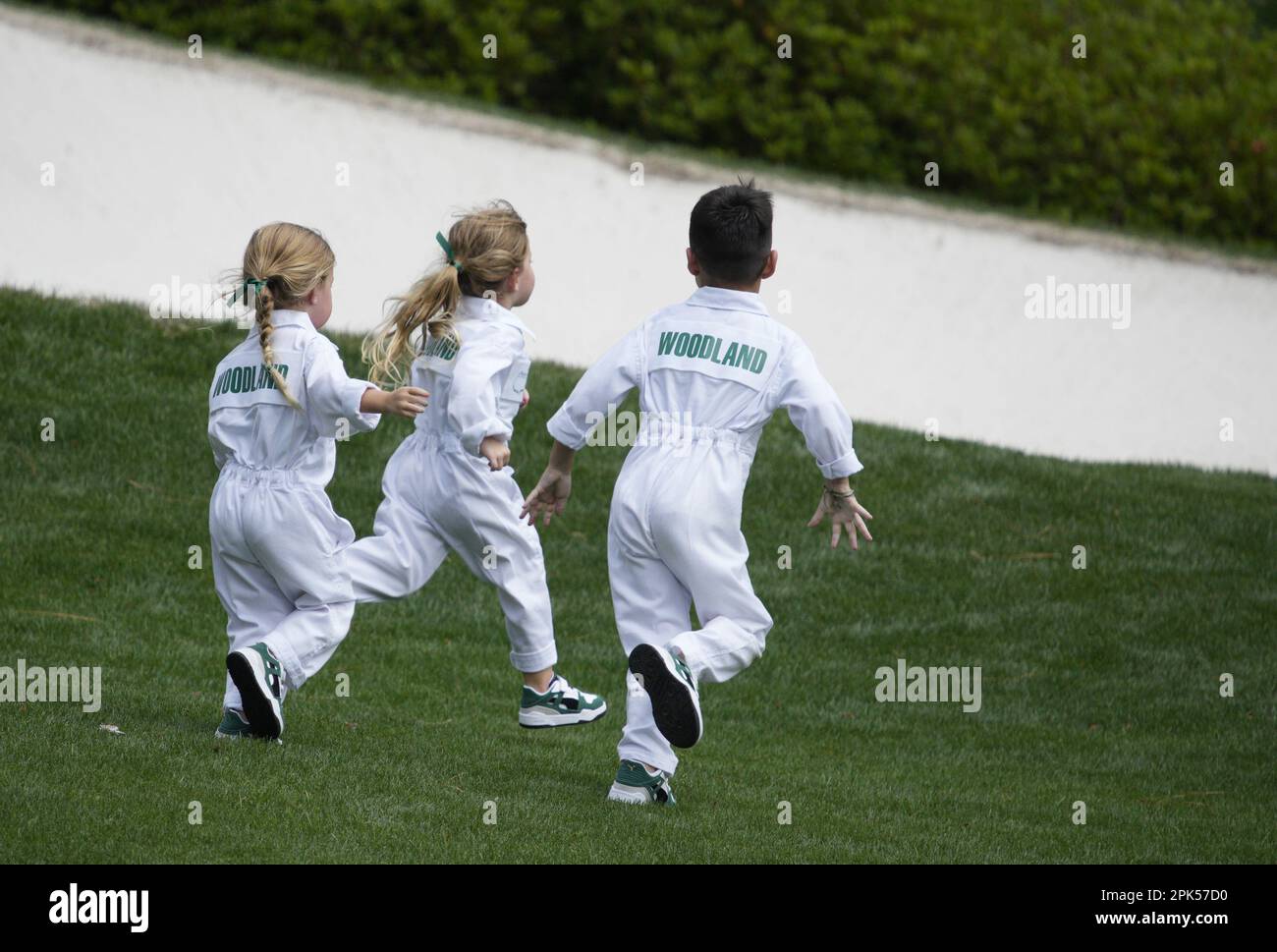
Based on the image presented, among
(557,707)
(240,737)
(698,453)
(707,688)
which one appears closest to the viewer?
(698,453)

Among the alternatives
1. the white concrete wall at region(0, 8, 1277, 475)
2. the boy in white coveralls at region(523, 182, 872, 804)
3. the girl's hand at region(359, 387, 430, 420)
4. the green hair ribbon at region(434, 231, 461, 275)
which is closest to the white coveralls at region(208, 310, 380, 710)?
the girl's hand at region(359, 387, 430, 420)

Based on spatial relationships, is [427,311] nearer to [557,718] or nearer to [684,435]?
[684,435]

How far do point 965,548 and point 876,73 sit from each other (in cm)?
498

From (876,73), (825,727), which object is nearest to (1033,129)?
(876,73)

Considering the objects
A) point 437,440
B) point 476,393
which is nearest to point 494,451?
point 476,393

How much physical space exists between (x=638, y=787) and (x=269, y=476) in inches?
58.8

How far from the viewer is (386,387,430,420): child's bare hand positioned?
5.12 m

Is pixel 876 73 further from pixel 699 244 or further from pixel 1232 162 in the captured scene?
pixel 699 244

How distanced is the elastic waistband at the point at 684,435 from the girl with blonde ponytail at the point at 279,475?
0.85m

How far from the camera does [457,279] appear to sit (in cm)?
575

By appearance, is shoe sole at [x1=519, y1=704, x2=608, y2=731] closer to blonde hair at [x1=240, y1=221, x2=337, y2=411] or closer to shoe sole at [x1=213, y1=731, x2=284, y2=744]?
shoe sole at [x1=213, y1=731, x2=284, y2=744]

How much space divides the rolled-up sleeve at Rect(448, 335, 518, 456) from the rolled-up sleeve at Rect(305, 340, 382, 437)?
27 cm

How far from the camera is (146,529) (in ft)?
28.1

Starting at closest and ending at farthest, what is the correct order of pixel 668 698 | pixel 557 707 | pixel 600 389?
pixel 668 698 → pixel 600 389 → pixel 557 707
